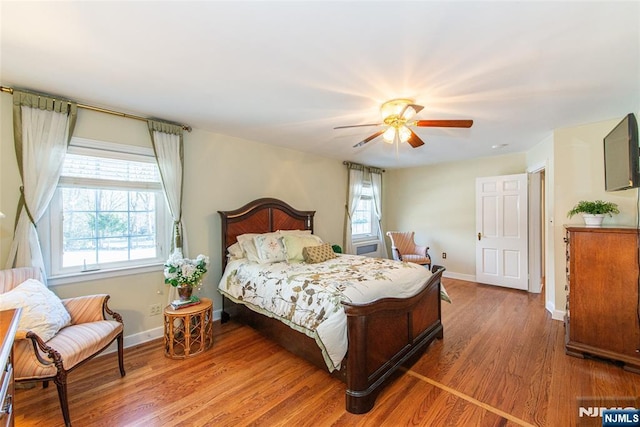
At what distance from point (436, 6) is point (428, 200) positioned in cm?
485

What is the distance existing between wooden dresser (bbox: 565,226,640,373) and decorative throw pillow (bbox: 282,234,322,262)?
2755 mm

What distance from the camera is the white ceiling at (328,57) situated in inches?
55.4

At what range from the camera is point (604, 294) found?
2.43 metres

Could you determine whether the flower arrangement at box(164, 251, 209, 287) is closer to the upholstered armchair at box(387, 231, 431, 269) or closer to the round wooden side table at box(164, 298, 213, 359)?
the round wooden side table at box(164, 298, 213, 359)

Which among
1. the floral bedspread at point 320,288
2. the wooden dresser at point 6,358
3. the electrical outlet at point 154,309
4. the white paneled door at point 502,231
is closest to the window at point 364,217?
the white paneled door at point 502,231

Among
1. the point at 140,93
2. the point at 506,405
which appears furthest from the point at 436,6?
the point at 506,405

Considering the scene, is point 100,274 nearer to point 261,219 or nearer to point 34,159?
point 34,159

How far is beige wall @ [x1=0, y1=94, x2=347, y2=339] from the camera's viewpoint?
2289 millimetres

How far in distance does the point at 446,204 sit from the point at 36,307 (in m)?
5.96

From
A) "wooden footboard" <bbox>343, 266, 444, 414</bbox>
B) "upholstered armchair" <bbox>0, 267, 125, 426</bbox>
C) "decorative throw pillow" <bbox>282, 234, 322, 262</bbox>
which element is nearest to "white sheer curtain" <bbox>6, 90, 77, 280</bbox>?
"upholstered armchair" <bbox>0, 267, 125, 426</bbox>

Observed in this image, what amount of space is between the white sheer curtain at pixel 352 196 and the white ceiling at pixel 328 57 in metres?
2.38

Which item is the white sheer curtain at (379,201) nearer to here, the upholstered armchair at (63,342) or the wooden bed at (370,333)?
the wooden bed at (370,333)

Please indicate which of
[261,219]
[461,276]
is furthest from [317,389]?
[461,276]

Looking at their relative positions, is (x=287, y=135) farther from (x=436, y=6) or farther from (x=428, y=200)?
(x=428, y=200)
